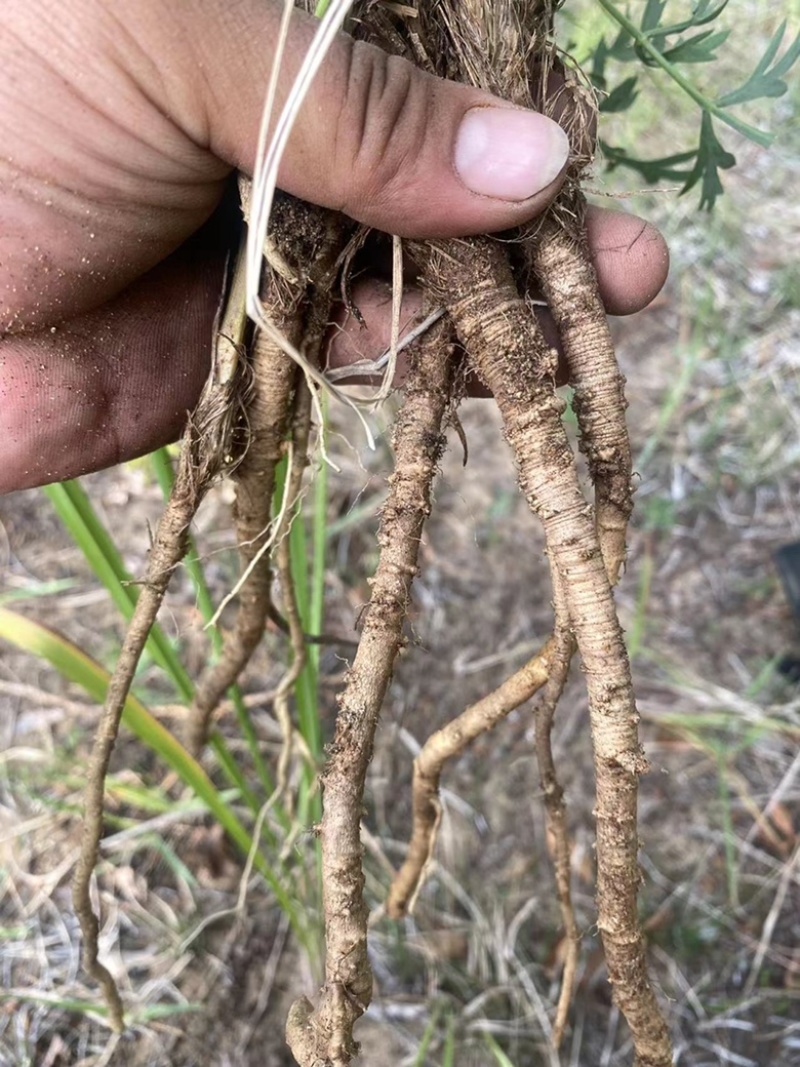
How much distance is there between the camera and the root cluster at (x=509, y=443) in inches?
23.6

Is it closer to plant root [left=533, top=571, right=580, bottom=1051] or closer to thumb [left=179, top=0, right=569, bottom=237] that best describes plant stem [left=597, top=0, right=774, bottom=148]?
thumb [left=179, top=0, right=569, bottom=237]

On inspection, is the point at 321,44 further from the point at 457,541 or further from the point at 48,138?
the point at 457,541

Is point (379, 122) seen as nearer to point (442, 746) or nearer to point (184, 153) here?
point (184, 153)

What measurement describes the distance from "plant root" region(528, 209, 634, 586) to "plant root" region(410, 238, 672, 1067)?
32mm

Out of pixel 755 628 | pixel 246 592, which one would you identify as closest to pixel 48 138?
pixel 246 592

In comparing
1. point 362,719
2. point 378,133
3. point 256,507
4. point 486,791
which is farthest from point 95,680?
point 486,791

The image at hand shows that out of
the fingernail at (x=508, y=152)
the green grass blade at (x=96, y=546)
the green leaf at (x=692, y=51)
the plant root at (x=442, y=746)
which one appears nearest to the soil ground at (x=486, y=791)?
the green grass blade at (x=96, y=546)

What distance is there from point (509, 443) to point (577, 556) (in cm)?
10

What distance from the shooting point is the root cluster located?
1.97ft

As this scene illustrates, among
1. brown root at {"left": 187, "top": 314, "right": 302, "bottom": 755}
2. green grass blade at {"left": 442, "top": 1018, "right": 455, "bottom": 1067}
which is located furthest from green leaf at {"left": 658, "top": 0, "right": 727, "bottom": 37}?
Answer: green grass blade at {"left": 442, "top": 1018, "right": 455, "bottom": 1067}

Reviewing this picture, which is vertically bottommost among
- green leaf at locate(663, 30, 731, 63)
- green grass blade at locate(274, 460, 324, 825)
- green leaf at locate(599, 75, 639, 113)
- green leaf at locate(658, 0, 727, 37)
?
green grass blade at locate(274, 460, 324, 825)

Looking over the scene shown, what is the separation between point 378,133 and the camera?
576mm

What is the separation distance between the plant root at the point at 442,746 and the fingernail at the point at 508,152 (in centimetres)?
35

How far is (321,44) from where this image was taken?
403mm
